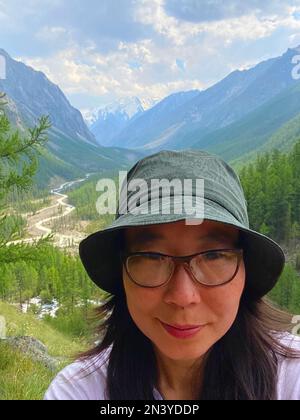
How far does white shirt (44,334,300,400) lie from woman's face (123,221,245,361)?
354 millimetres

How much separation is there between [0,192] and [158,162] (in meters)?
5.77

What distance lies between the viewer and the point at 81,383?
5.21 ft

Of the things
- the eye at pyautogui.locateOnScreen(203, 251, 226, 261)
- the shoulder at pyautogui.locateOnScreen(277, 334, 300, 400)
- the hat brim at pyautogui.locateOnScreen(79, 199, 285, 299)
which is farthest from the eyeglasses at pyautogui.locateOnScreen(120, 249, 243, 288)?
the shoulder at pyautogui.locateOnScreen(277, 334, 300, 400)

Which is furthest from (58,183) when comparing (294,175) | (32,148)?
(32,148)

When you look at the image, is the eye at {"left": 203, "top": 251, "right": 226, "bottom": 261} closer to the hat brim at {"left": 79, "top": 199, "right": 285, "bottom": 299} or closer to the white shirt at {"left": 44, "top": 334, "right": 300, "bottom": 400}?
the hat brim at {"left": 79, "top": 199, "right": 285, "bottom": 299}

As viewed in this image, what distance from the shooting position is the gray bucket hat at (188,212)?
1381 mm

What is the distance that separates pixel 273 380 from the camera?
1.57 meters

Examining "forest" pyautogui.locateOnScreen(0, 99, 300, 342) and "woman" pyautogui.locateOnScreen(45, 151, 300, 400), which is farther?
"forest" pyautogui.locateOnScreen(0, 99, 300, 342)

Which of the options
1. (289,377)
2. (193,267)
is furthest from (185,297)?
(289,377)

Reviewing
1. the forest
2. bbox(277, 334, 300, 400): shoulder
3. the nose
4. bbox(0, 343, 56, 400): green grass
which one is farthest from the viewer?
the forest

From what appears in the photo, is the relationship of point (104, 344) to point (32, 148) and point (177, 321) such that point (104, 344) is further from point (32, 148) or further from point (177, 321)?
point (32, 148)

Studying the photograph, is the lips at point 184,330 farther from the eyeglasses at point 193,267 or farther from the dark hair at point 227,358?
the dark hair at point 227,358

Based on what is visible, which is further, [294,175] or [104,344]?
[294,175]

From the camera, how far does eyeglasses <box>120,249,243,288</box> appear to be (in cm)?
139
